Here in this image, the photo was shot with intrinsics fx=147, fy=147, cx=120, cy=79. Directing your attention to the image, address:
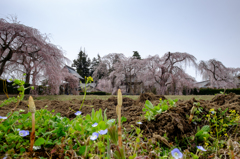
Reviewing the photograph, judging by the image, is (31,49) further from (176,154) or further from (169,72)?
(169,72)

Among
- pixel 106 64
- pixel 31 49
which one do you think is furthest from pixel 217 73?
pixel 31 49

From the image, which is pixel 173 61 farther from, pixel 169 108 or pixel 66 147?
pixel 66 147

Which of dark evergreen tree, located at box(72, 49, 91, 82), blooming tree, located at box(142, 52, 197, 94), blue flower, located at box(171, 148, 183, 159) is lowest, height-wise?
blue flower, located at box(171, 148, 183, 159)

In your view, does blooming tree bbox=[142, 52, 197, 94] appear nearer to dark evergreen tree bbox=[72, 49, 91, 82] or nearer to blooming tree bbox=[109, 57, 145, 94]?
blooming tree bbox=[109, 57, 145, 94]

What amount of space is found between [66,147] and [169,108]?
1580 mm

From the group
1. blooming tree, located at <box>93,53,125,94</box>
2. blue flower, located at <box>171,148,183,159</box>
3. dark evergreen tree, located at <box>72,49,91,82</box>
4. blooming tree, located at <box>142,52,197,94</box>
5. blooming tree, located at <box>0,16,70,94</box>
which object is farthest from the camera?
dark evergreen tree, located at <box>72,49,91,82</box>

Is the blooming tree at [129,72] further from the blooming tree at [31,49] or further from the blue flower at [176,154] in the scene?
the blue flower at [176,154]

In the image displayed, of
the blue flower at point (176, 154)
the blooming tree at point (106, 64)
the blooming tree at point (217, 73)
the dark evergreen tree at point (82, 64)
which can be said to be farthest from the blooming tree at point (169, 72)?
the dark evergreen tree at point (82, 64)

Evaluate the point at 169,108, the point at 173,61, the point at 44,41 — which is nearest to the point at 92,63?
the point at 173,61

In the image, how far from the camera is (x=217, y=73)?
25.1 metres

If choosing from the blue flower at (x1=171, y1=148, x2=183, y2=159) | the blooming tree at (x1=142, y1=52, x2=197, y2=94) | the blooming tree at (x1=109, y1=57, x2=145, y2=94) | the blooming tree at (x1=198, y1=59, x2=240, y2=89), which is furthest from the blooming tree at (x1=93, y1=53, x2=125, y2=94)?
the blue flower at (x1=171, y1=148, x2=183, y2=159)

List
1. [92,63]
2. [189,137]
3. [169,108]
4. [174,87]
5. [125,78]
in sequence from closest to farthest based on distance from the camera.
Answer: [189,137] → [169,108] → [174,87] → [125,78] → [92,63]

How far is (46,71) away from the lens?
11766 millimetres

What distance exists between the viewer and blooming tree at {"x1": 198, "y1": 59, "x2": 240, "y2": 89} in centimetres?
2426
